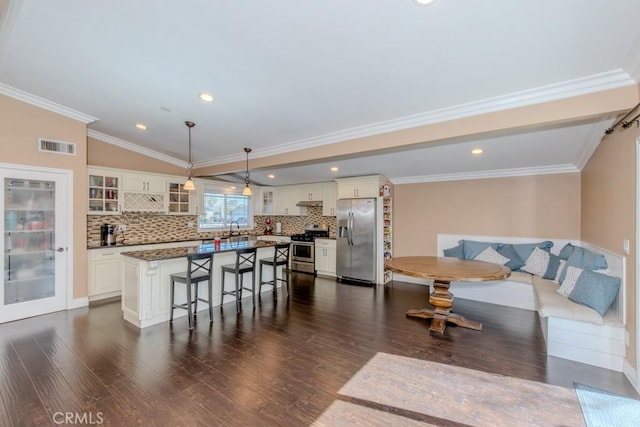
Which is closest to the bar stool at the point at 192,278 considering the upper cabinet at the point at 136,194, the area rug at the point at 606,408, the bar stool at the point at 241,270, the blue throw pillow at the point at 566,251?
the bar stool at the point at 241,270

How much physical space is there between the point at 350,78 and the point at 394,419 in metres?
2.78

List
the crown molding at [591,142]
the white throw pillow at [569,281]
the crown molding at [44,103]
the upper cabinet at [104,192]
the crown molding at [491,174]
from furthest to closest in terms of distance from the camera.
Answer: the upper cabinet at [104,192], the crown molding at [491,174], the crown molding at [44,103], the white throw pillow at [569,281], the crown molding at [591,142]

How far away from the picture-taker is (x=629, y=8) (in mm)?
1677

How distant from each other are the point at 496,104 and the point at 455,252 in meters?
3.27

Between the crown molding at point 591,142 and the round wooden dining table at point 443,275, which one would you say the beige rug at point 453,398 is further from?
the crown molding at point 591,142

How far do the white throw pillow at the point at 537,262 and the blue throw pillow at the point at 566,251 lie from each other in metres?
0.18

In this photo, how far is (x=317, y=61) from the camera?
2436mm

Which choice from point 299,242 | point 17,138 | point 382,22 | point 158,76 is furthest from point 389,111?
point 17,138

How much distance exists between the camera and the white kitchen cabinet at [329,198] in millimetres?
6703

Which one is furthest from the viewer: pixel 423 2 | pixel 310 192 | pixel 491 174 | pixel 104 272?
pixel 310 192

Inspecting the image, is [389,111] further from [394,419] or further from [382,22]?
[394,419]

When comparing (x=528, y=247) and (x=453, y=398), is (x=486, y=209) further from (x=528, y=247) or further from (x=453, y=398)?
(x=453, y=398)

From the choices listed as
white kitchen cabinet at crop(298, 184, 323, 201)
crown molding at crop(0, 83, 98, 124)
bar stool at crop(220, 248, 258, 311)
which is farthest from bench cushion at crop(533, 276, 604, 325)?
crown molding at crop(0, 83, 98, 124)

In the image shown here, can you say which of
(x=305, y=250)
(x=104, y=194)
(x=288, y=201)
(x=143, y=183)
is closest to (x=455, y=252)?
(x=305, y=250)
